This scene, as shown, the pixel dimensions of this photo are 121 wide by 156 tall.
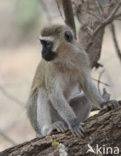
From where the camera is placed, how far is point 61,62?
613cm

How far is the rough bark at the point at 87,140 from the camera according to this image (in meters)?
4.45

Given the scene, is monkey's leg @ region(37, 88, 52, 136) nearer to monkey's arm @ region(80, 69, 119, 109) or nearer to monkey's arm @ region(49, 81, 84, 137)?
monkey's arm @ region(49, 81, 84, 137)

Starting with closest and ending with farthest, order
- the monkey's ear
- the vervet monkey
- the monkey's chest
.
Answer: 1. the vervet monkey
2. the monkey's ear
3. the monkey's chest

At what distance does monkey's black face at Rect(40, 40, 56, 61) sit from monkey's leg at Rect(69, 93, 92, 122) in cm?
81

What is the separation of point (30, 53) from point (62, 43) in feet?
52.3

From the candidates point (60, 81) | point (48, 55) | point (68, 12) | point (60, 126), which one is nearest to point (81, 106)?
point (60, 81)

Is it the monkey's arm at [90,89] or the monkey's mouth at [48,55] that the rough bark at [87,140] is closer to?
the monkey's arm at [90,89]

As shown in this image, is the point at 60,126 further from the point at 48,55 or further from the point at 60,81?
the point at 48,55

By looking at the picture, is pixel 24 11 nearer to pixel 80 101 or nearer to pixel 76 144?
pixel 80 101

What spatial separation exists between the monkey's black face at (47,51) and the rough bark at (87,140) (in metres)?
1.32

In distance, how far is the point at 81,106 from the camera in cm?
627

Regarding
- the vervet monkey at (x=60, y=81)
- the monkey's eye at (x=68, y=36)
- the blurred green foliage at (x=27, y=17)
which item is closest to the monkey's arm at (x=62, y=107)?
the vervet monkey at (x=60, y=81)

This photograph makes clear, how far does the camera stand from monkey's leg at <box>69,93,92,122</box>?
6.27 meters

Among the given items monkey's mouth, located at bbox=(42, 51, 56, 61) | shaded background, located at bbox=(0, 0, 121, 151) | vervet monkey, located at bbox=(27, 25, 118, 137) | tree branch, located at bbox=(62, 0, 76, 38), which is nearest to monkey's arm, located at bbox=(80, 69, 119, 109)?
vervet monkey, located at bbox=(27, 25, 118, 137)
